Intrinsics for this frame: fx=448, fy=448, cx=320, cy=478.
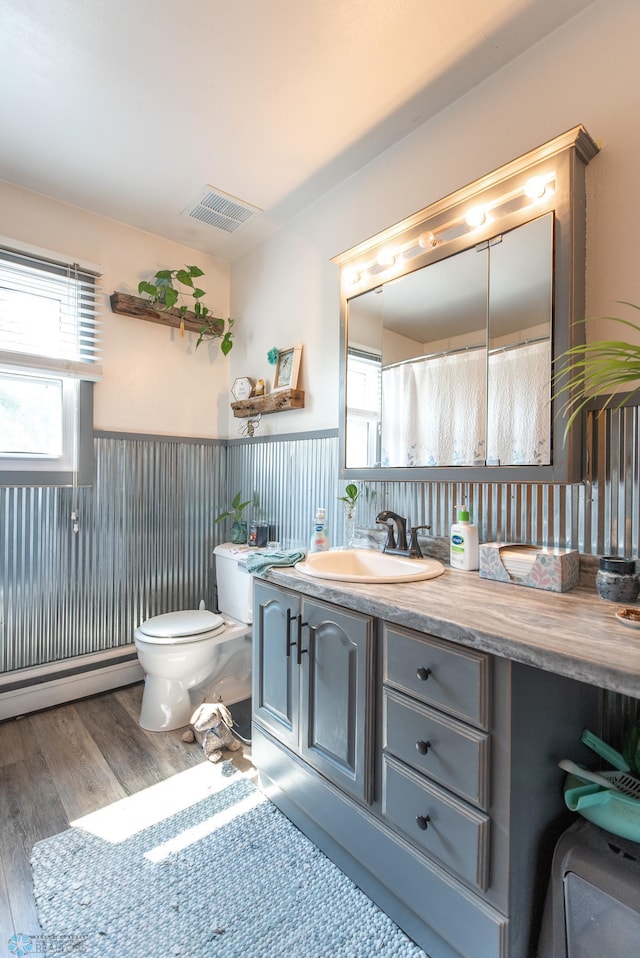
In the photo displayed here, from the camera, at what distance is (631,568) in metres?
1.12

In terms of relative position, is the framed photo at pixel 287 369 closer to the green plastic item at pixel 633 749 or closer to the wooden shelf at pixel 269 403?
the wooden shelf at pixel 269 403

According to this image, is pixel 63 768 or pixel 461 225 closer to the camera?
pixel 461 225

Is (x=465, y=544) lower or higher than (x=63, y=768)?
higher

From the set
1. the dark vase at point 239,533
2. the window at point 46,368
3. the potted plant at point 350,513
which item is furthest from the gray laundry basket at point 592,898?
the window at point 46,368

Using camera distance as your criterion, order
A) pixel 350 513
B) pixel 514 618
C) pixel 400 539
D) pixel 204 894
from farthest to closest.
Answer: pixel 350 513 → pixel 400 539 → pixel 204 894 → pixel 514 618

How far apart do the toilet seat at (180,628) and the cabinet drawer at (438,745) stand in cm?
113

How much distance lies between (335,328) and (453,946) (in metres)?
2.09

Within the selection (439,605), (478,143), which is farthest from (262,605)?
(478,143)

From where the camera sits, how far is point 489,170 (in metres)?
1.55

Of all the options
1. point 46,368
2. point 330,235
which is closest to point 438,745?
point 330,235

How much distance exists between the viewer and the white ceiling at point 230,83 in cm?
133

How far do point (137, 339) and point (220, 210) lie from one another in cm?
81

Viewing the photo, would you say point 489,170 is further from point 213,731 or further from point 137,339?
point 213,731

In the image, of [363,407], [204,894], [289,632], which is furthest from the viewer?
[363,407]
